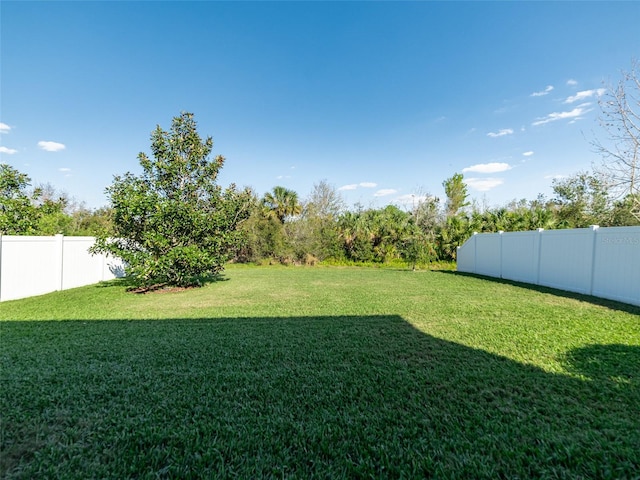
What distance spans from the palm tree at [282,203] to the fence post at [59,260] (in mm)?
12297

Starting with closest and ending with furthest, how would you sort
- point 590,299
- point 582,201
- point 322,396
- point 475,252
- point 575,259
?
1. point 322,396
2. point 590,299
3. point 575,259
4. point 475,252
5. point 582,201

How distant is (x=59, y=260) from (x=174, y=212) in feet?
12.5

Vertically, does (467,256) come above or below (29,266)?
above

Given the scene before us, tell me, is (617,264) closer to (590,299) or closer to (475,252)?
(590,299)

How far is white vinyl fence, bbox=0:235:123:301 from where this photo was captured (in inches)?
275

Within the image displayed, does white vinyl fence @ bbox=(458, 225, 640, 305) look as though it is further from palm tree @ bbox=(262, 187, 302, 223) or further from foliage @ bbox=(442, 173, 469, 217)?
foliage @ bbox=(442, 173, 469, 217)

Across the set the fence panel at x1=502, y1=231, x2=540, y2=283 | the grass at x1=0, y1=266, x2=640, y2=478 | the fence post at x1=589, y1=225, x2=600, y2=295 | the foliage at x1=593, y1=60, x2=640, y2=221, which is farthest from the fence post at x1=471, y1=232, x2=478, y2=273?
the grass at x1=0, y1=266, x2=640, y2=478

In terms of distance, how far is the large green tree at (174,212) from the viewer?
26.3 feet

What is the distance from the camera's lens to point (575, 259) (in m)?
7.83

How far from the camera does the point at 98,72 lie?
933 cm

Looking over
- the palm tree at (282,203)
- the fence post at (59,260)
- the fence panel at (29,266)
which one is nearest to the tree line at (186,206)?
the fence post at (59,260)

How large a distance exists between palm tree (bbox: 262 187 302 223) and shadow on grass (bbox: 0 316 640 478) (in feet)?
53.6

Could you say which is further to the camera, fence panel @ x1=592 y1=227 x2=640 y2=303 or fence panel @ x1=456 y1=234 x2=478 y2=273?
fence panel @ x1=456 y1=234 x2=478 y2=273

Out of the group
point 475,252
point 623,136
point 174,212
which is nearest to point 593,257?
point 623,136
